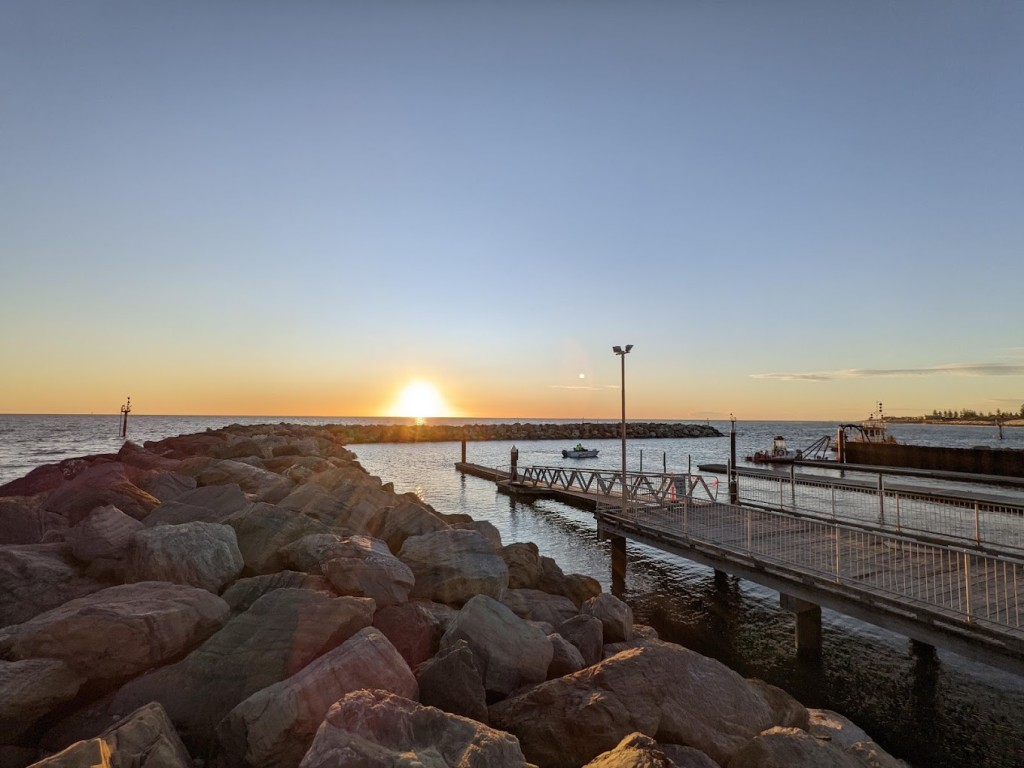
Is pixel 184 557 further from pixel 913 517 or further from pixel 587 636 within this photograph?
pixel 913 517

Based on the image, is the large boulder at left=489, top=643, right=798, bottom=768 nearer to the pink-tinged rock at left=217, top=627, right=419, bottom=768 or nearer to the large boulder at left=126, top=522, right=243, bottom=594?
the pink-tinged rock at left=217, top=627, right=419, bottom=768

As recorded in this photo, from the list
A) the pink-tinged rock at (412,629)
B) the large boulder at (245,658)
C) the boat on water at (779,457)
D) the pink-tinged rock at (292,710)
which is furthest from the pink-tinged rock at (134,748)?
the boat on water at (779,457)

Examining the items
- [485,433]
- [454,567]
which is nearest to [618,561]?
[454,567]

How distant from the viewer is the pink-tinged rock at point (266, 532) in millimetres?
7824

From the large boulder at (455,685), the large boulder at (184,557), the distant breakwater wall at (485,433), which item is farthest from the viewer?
the distant breakwater wall at (485,433)

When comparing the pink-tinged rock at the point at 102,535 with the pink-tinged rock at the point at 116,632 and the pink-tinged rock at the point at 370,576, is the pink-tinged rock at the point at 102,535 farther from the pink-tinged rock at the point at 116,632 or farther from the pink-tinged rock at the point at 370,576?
the pink-tinged rock at the point at 370,576

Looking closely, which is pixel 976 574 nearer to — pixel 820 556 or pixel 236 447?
pixel 820 556

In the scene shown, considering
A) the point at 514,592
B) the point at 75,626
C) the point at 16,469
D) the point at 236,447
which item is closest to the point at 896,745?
the point at 514,592

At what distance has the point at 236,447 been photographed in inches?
A: 869

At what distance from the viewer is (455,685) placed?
5309 millimetres

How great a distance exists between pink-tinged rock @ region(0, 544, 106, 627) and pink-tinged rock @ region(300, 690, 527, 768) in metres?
4.79

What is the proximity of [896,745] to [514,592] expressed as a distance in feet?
20.5

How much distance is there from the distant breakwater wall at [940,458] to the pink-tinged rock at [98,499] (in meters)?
47.3

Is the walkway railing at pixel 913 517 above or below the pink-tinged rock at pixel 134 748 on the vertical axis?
below
